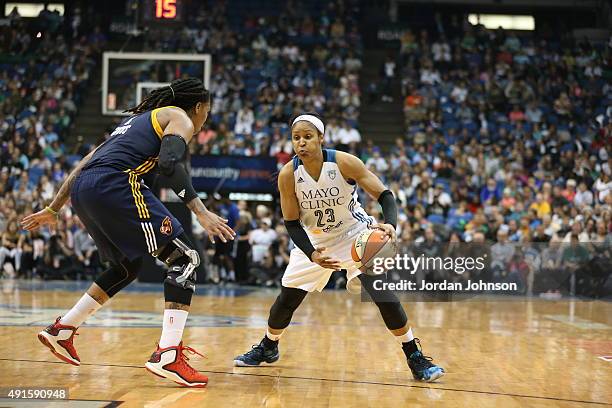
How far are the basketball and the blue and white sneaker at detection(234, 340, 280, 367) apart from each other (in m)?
1.12

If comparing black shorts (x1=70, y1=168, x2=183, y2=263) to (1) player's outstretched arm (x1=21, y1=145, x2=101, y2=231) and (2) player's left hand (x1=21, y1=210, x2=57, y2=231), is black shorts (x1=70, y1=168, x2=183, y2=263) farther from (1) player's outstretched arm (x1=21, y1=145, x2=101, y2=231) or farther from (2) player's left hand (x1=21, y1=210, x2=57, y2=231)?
(2) player's left hand (x1=21, y1=210, x2=57, y2=231)

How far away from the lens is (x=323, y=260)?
5742 millimetres

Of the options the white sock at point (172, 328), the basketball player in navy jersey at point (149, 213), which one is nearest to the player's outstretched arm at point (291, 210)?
the basketball player in navy jersey at point (149, 213)

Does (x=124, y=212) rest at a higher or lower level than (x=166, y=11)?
lower

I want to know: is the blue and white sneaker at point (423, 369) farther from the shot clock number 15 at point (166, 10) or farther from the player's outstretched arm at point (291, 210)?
the shot clock number 15 at point (166, 10)

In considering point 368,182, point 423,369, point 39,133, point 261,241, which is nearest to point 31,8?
point 39,133

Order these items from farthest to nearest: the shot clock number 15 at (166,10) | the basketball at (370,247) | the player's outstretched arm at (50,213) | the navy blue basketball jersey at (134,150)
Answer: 1. the shot clock number 15 at (166,10)
2. the player's outstretched arm at (50,213)
3. the basketball at (370,247)
4. the navy blue basketball jersey at (134,150)

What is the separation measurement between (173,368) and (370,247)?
151 centimetres

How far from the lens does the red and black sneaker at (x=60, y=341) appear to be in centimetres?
577

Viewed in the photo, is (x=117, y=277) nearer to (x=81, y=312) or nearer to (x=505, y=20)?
(x=81, y=312)

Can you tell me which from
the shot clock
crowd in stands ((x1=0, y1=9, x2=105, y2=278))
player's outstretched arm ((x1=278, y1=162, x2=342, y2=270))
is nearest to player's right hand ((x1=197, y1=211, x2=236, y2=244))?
player's outstretched arm ((x1=278, y1=162, x2=342, y2=270))

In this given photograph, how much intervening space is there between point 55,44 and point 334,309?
15.9m

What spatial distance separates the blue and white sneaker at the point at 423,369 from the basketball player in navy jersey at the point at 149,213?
4.84 ft

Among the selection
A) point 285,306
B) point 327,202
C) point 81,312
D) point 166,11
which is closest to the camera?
point 81,312
